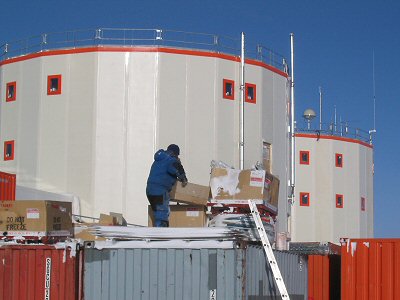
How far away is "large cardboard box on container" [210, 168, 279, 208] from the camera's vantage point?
56.6 feet

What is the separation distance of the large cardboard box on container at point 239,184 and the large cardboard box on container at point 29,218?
3652mm

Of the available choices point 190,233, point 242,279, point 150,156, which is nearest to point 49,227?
point 190,233

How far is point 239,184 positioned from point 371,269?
11.5 feet

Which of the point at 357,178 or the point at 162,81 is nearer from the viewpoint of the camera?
the point at 162,81

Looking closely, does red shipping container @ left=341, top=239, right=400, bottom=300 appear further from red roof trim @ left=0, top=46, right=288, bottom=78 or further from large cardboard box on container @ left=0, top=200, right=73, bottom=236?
red roof trim @ left=0, top=46, right=288, bottom=78

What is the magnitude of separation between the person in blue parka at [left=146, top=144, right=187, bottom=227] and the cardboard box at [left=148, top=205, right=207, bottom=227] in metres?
1.18

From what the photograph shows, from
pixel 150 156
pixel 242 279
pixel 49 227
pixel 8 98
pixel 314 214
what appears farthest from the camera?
pixel 314 214

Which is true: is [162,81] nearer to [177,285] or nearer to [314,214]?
[177,285]

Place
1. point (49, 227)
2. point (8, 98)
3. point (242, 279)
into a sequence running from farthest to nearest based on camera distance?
point (8, 98) < point (49, 227) < point (242, 279)

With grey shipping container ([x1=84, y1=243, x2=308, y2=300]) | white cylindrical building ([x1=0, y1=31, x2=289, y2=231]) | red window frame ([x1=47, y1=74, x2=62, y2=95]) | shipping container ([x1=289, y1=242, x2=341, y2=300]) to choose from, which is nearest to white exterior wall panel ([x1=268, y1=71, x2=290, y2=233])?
white cylindrical building ([x1=0, y1=31, x2=289, y2=231])

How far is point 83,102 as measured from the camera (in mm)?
30688

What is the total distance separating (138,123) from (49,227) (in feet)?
46.2

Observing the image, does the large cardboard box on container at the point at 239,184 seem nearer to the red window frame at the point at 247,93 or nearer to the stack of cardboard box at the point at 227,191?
the stack of cardboard box at the point at 227,191

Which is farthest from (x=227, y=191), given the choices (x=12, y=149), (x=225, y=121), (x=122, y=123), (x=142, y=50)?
(x=12, y=149)
